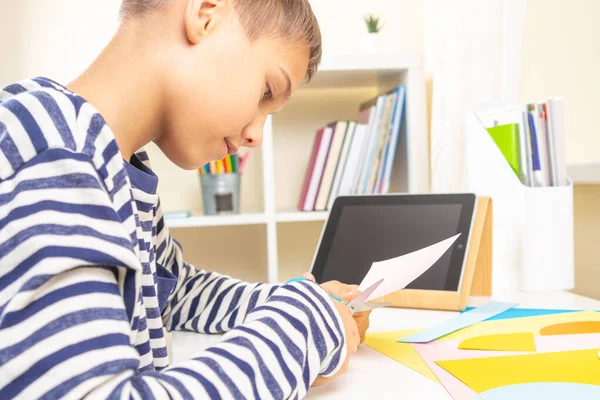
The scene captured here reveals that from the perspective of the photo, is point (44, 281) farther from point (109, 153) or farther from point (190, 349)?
point (190, 349)

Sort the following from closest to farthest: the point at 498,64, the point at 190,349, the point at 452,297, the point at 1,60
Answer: the point at 190,349
the point at 452,297
the point at 498,64
the point at 1,60

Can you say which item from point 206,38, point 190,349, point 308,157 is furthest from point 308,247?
point 206,38

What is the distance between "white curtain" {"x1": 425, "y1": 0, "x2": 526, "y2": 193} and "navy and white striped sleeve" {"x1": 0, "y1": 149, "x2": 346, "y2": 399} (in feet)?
3.19

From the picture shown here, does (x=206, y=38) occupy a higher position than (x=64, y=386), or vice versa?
(x=206, y=38)

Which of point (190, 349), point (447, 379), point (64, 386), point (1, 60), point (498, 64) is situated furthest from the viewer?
point (1, 60)

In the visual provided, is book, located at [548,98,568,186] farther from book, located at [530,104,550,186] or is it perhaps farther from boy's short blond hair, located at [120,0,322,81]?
boy's short blond hair, located at [120,0,322,81]

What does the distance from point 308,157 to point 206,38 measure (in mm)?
1167

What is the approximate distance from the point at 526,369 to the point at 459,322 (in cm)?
21

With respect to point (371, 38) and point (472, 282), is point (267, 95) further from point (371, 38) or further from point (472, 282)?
point (371, 38)

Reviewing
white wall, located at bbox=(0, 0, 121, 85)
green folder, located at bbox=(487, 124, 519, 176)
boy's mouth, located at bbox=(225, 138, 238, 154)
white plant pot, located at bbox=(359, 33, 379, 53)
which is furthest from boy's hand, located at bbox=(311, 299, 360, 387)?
white wall, located at bbox=(0, 0, 121, 85)

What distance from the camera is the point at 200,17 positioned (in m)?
0.62

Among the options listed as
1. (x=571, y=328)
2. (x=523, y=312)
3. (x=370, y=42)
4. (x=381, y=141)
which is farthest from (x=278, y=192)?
(x=571, y=328)

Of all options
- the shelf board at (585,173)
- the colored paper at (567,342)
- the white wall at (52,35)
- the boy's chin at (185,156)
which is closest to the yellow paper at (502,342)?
the colored paper at (567,342)

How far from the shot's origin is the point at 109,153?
50cm
